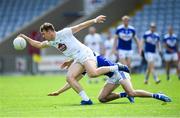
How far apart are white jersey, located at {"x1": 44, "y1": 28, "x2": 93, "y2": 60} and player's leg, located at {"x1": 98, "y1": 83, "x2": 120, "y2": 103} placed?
3.58 ft

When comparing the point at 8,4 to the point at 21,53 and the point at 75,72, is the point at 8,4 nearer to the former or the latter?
the point at 21,53

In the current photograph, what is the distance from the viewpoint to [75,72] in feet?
55.9

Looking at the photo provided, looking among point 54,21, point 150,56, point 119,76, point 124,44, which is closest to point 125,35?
point 124,44

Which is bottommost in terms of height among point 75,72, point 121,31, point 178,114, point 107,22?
point 178,114

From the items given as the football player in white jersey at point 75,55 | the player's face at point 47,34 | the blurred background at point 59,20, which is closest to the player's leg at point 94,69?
the football player in white jersey at point 75,55

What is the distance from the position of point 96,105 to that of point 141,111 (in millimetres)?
2113

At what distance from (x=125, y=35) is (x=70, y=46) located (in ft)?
34.4

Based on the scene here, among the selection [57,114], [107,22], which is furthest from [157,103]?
[107,22]

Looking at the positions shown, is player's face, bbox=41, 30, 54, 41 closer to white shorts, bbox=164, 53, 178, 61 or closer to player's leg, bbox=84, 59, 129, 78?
player's leg, bbox=84, 59, 129, 78

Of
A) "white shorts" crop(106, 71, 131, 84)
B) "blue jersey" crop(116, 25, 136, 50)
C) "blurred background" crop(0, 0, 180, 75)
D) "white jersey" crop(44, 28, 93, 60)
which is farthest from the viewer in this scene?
"blurred background" crop(0, 0, 180, 75)

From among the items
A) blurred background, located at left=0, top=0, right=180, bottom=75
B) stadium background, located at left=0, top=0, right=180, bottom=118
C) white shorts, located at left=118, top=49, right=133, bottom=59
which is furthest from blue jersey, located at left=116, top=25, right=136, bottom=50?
blurred background, located at left=0, top=0, right=180, bottom=75

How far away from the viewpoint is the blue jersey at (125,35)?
27000 mm

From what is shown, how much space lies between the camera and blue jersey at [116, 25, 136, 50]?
27000 millimetres

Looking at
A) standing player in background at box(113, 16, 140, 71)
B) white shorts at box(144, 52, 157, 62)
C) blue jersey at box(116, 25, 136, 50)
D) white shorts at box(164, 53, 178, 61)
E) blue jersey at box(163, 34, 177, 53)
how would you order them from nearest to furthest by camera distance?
blue jersey at box(116, 25, 136, 50) < standing player in background at box(113, 16, 140, 71) < white shorts at box(144, 52, 157, 62) < blue jersey at box(163, 34, 177, 53) < white shorts at box(164, 53, 178, 61)
